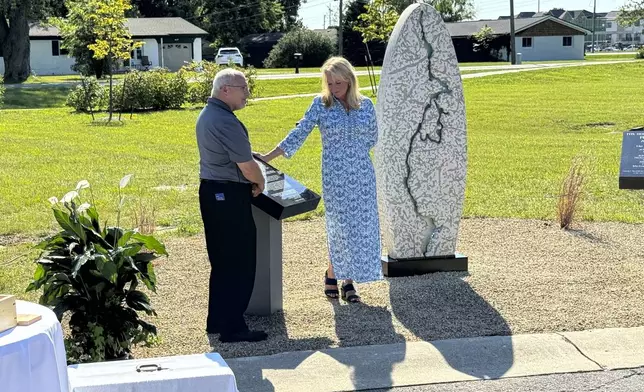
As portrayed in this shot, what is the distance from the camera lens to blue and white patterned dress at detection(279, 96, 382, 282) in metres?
6.61

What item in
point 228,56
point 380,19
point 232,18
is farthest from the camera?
point 232,18

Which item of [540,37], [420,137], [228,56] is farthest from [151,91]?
[540,37]

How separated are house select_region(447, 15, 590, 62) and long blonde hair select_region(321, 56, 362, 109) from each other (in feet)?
222

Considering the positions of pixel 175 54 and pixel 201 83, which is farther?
pixel 175 54

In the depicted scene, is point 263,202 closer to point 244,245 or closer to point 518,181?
point 244,245

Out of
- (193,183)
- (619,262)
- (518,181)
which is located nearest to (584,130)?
(518,181)

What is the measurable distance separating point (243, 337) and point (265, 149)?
1197cm

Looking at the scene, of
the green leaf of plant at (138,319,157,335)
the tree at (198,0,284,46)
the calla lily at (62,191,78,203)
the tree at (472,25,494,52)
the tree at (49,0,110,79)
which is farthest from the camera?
the tree at (198,0,284,46)

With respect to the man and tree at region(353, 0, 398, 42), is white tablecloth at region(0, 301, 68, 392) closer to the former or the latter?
the man

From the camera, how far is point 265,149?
58.2ft

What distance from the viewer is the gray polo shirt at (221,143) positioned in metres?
5.59

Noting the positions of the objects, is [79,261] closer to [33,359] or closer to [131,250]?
[131,250]

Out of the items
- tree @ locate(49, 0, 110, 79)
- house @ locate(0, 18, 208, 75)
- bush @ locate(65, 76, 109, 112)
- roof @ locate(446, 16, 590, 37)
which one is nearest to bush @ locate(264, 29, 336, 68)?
house @ locate(0, 18, 208, 75)

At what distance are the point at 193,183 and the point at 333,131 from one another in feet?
23.2
